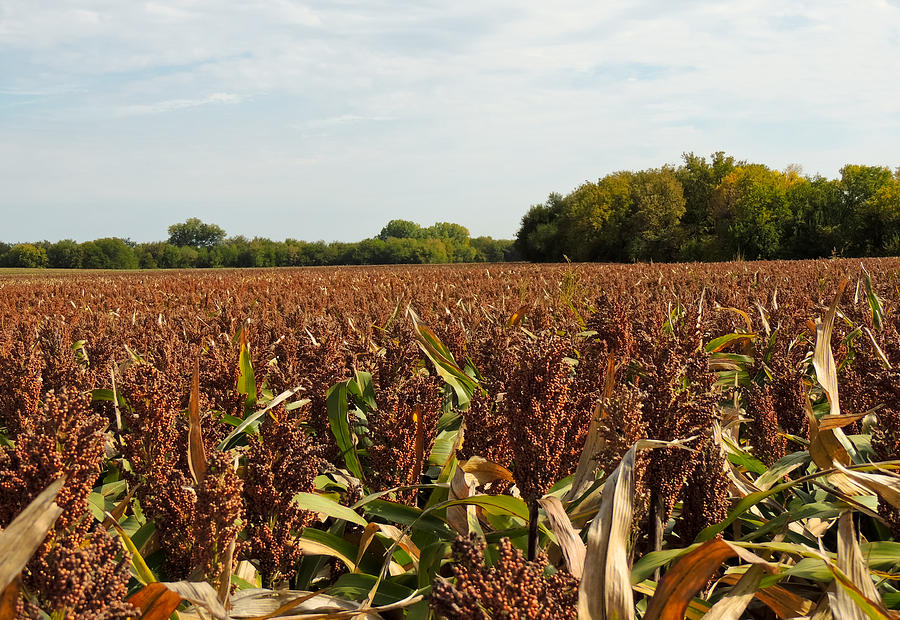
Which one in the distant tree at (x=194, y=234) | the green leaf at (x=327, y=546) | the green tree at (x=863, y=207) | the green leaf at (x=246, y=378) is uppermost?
the distant tree at (x=194, y=234)

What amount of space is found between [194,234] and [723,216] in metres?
136

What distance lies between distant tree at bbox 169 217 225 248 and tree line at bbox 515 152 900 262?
106091 millimetres

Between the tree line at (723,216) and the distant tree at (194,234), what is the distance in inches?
4177

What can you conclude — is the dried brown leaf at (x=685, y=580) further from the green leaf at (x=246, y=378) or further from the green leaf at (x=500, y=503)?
the green leaf at (x=246, y=378)

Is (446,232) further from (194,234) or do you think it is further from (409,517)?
(409,517)

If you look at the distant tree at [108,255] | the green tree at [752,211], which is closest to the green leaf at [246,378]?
the green tree at [752,211]

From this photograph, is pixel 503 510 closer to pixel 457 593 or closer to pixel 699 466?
pixel 699 466

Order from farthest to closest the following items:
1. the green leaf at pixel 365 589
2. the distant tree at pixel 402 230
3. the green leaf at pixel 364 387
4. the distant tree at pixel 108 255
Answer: the distant tree at pixel 402 230 < the distant tree at pixel 108 255 < the green leaf at pixel 364 387 < the green leaf at pixel 365 589

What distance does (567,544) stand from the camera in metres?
1.28

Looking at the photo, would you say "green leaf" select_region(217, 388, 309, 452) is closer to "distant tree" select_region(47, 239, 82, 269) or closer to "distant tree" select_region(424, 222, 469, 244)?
"distant tree" select_region(47, 239, 82, 269)

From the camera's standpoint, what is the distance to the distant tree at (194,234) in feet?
535

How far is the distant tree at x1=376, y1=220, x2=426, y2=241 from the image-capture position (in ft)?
603

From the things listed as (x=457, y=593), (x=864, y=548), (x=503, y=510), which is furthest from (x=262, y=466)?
(x=864, y=548)

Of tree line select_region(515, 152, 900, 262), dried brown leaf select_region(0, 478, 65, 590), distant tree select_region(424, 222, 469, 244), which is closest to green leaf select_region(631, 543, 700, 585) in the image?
dried brown leaf select_region(0, 478, 65, 590)
